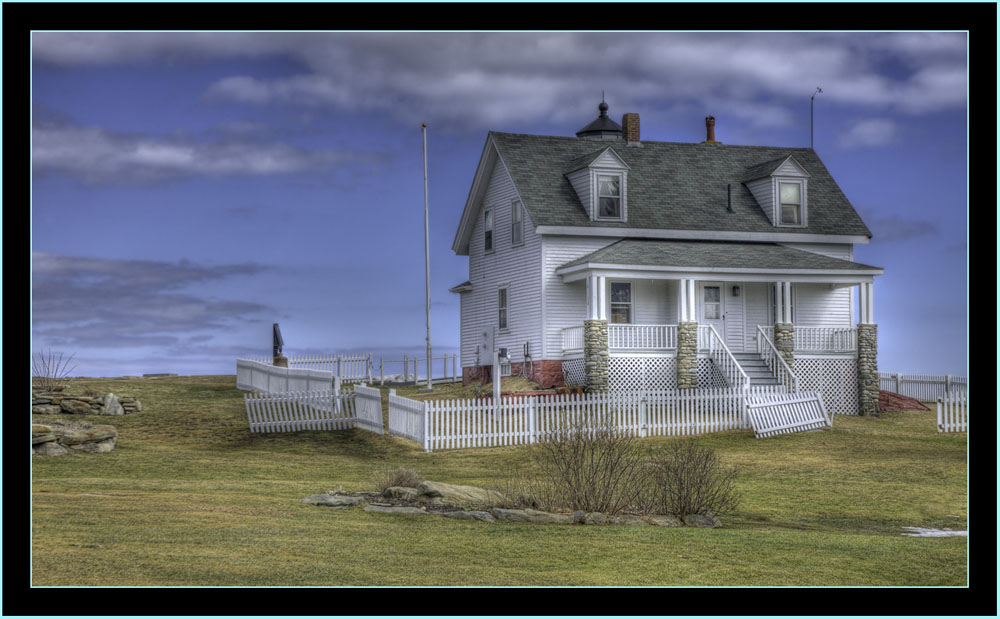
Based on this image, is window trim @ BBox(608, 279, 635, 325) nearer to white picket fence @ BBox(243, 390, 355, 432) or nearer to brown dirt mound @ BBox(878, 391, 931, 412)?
brown dirt mound @ BBox(878, 391, 931, 412)

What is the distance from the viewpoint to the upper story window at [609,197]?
3650 cm

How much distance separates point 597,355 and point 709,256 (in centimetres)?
555

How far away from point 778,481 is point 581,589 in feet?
40.7

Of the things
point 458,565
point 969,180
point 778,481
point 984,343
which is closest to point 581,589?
point 458,565

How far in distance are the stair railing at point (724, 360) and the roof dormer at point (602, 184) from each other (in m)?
5.35

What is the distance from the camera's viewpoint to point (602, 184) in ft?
120

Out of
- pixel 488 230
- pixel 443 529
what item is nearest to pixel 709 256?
pixel 488 230

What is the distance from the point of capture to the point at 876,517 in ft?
54.3

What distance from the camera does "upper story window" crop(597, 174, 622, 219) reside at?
36.5m

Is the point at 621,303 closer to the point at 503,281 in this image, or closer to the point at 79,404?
the point at 503,281

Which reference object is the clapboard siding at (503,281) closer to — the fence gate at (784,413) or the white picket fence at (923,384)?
the fence gate at (784,413)

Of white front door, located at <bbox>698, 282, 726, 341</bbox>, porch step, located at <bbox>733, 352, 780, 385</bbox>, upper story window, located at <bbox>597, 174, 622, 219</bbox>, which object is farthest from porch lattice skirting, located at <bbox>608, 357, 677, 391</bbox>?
upper story window, located at <bbox>597, 174, 622, 219</bbox>

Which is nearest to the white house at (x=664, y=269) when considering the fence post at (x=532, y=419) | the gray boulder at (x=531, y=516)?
the fence post at (x=532, y=419)

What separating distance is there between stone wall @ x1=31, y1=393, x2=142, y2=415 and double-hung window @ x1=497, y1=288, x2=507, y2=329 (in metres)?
13.1
